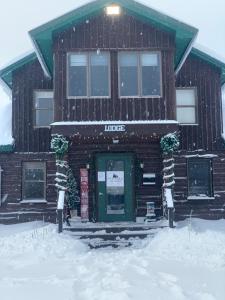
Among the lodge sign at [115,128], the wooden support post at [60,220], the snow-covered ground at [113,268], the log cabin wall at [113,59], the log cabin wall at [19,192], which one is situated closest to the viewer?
the snow-covered ground at [113,268]

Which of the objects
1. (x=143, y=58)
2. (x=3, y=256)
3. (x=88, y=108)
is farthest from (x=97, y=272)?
(x=143, y=58)

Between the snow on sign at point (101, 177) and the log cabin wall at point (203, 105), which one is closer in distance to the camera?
the snow on sign at point (101, 177)

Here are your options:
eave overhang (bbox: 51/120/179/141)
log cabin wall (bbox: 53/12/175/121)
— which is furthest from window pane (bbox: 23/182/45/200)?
log cabin wall (bbox: 53/12/175/121)

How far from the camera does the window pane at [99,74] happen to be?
14.1 meters

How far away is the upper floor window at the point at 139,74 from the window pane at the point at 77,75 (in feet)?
3.88

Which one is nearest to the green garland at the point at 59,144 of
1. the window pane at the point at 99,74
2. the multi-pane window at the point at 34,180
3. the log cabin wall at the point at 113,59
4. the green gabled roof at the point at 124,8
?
the log cabin wall at the point at 113,59

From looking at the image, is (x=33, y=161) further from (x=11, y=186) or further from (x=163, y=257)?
(x=163, y=257)

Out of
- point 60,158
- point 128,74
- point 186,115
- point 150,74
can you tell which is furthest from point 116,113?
point 186,115

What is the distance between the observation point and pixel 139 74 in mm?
14188

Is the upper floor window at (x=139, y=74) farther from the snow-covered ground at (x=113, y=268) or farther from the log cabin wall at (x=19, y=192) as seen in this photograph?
the snow-covered ground at (x=113, y=268)

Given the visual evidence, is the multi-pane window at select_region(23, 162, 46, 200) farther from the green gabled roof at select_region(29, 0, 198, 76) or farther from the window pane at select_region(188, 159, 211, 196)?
the window pane at select_region(188, 159, 211, 196)

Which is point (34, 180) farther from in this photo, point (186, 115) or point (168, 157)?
point (186, 115)

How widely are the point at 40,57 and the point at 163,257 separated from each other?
872cm

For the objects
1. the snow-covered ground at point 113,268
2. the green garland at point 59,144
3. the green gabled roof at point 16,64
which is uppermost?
the green gabled roof at point 16,64
